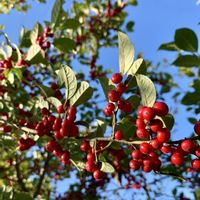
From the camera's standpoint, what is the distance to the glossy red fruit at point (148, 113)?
2.08m

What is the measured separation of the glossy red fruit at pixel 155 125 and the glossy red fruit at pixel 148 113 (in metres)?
0.06

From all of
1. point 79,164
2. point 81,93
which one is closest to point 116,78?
point 81,93

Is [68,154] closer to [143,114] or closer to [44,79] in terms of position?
[143,114]

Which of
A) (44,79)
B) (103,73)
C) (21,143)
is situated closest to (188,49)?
(21,143)

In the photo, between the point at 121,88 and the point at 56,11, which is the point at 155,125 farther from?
the point at 56,11

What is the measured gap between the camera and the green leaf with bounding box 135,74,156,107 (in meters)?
2.24

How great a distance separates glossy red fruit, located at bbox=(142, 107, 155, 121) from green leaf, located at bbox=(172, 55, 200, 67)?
4.66ft

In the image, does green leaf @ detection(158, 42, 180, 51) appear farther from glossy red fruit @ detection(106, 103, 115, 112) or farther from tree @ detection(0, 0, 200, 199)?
glossy red fruit @ detection(106, 103, 115, 112)

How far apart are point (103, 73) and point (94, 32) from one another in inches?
39.0

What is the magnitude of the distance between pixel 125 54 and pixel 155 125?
599 mm

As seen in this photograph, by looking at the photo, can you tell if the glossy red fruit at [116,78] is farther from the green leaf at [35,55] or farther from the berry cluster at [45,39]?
the berry cluster at [45,39]

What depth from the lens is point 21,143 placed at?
125 inches

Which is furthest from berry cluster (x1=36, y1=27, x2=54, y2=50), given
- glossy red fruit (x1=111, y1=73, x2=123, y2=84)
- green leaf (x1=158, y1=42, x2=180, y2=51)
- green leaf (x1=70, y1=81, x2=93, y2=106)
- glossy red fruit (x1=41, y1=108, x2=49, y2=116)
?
glossy red fruit (x1=111, y1=73, x2=123, y2=84)

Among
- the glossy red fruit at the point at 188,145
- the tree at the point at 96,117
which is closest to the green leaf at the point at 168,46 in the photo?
the tree at the point at 96,117
